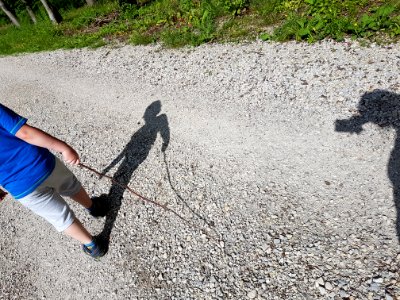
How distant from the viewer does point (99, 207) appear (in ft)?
15.7

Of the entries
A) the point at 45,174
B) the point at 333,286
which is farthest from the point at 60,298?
the point at 333,286

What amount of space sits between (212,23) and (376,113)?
566 centimetres

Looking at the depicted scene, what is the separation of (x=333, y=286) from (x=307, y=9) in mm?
7043

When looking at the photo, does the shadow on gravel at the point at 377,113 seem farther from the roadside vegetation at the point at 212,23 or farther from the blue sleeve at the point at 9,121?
the blue sleeve at the point at 9,121

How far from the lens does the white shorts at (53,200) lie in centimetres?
331

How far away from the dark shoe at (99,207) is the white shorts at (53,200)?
0.90 m

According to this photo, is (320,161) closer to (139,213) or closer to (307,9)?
(139,213)

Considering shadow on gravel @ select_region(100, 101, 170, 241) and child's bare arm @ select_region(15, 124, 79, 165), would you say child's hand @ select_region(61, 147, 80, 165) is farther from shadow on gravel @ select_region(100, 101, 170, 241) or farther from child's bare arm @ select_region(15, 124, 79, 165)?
shadow on gravel @ select_region(100, 101, 170, 241)

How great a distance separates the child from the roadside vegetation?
5785 mm

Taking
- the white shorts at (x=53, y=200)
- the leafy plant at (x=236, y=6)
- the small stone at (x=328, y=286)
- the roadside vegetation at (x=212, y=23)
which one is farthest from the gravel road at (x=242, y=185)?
the leafy plant at (x=236, y=6)

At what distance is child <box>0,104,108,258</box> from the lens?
2.93m

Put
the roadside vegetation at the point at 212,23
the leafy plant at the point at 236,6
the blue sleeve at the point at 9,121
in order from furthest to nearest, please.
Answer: the leafy plant at the point at 236,6 < the roadside vegetation at the point at 212,23 < the blue sleeve at the point at 9,121

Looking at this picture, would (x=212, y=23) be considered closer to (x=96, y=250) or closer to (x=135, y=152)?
(x=135, y=152)

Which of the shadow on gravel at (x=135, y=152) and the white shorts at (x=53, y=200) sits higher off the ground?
the white shorts at (x=53, y=200)
